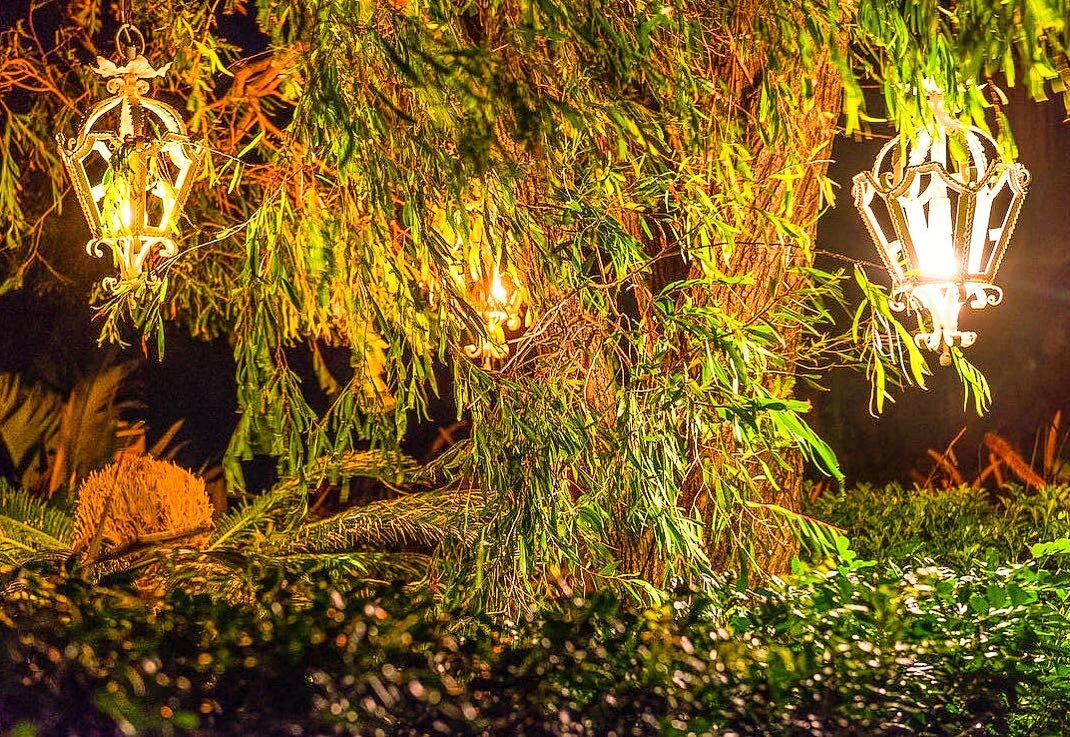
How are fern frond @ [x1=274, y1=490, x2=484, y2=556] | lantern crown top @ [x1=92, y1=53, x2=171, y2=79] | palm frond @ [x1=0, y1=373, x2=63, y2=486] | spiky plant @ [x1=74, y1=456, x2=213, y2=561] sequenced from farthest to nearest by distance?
palm frond @ [x1=0, y1=373, x2=63, y2=486]
spiky plant @ [x1=74, y1=456, x2=213, y2=561]
fern frond @ [x1=274, y1=490, x2=484, y2=556]
lantern crown top @ [x1=92, y1=53, x2=171, y2=79]

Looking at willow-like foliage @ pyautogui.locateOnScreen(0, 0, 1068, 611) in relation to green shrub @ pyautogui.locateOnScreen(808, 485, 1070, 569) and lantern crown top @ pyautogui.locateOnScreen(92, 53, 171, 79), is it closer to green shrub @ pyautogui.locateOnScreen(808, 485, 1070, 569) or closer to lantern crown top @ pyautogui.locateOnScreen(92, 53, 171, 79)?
lantern crown top @ pyautogui.locateOnScreen(92, 53, 171, 79)

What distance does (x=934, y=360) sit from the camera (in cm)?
994

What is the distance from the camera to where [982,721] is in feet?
10.6

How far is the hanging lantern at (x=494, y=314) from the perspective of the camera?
358cm

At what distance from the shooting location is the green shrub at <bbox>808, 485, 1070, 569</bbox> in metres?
7.09

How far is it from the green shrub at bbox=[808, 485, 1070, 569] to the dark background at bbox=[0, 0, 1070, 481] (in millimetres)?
1669

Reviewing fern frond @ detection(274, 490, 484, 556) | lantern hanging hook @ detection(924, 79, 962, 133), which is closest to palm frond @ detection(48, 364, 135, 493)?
fern frond @ detection(274, 490, 484, 556)

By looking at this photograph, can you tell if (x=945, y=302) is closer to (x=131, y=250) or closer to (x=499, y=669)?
(x=499, y=669)

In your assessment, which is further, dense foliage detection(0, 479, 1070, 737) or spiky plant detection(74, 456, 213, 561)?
spiky plant detection(74, 456, 213, 561)

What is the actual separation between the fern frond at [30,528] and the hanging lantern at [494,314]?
2.51 meters

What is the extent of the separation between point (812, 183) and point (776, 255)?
46cm

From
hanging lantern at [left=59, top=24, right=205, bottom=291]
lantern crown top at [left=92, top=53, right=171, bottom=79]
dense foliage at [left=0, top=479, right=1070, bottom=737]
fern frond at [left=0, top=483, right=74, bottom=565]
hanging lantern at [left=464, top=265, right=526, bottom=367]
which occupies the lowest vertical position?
fern frond at [left=0, top=483, right=74, bottom=565]

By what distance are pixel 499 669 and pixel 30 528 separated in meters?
4.45

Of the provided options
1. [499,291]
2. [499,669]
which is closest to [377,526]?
[499,291]
